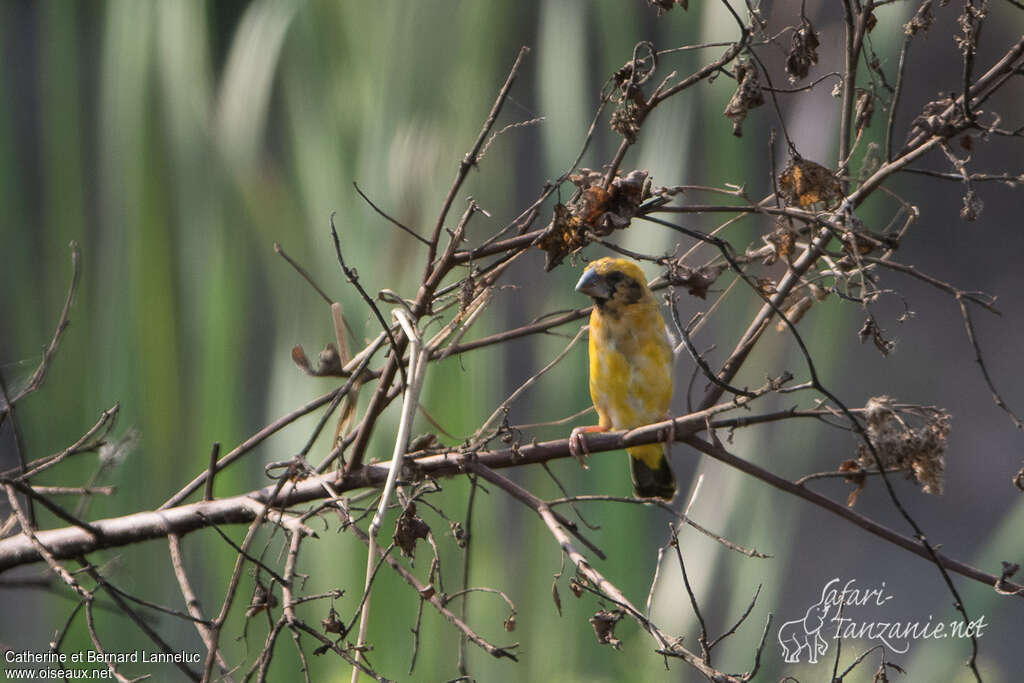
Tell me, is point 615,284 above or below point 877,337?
above

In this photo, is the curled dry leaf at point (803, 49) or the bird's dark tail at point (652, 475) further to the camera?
the bird's dark tail at point (652, 475)

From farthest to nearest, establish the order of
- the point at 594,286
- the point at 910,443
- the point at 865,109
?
the point at 594,286, the point at 865,109, the point at 910,443

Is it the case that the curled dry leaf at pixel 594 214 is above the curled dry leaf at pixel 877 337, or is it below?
above

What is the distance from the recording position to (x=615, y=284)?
5.56 ft

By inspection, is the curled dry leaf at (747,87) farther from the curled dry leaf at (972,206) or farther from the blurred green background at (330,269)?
the blurred green background at (330,269)

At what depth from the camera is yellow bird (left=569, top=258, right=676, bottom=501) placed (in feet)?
5.54

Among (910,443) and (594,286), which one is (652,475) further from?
(910,443)

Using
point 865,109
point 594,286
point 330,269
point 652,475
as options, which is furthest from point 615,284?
point 865,109

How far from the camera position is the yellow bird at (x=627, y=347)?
1689 mm

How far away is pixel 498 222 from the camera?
2.31 m

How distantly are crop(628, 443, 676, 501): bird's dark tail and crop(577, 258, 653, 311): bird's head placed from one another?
1.09ft

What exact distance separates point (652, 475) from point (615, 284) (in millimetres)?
433

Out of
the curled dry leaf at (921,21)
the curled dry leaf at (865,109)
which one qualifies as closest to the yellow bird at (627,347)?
the curled dry leaf at (865,109)

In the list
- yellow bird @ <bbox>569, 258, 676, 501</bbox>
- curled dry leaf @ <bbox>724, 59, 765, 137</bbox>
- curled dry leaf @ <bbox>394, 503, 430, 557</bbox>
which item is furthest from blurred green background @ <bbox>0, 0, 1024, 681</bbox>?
curled dry leaf @ <bbox>724, 59, 765, 137</bbox>
